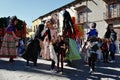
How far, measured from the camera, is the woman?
1034 cm

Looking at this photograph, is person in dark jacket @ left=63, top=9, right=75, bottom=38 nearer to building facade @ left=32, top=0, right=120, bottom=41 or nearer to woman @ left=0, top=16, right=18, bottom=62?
woman @ left=0, top=16, right=18, bottom=62

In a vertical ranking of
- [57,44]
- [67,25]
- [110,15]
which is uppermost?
[110,15]

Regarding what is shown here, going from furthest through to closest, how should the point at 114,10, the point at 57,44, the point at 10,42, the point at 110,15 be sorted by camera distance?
the point at 110,15 < the point at 114,10 < the point at 10,42 < the point at 57,44

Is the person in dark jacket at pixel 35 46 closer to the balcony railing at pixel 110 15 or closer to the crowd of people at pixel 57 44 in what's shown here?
the crowd of people at pixel 57 44

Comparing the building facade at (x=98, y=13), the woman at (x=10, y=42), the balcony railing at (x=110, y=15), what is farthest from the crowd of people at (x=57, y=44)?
the balcony railing at (x=110, y=15)

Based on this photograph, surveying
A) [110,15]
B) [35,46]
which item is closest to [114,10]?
[110,15]

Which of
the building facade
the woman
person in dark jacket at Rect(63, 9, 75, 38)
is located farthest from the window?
person in dark jacket at Rect(63, 9, 75, 38)

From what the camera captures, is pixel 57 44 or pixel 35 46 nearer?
pixel 57 44

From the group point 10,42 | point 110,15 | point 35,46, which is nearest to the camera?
point 35,46

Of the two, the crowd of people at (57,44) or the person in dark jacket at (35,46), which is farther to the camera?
the person in dark jacket at (35,46)

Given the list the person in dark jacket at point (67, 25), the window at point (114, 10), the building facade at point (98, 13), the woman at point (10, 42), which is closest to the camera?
the person in dark jacket at point (67, 25)

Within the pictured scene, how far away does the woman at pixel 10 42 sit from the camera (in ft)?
33.9

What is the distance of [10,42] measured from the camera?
412 inches

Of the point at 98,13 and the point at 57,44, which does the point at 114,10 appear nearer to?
the point at 98,13
